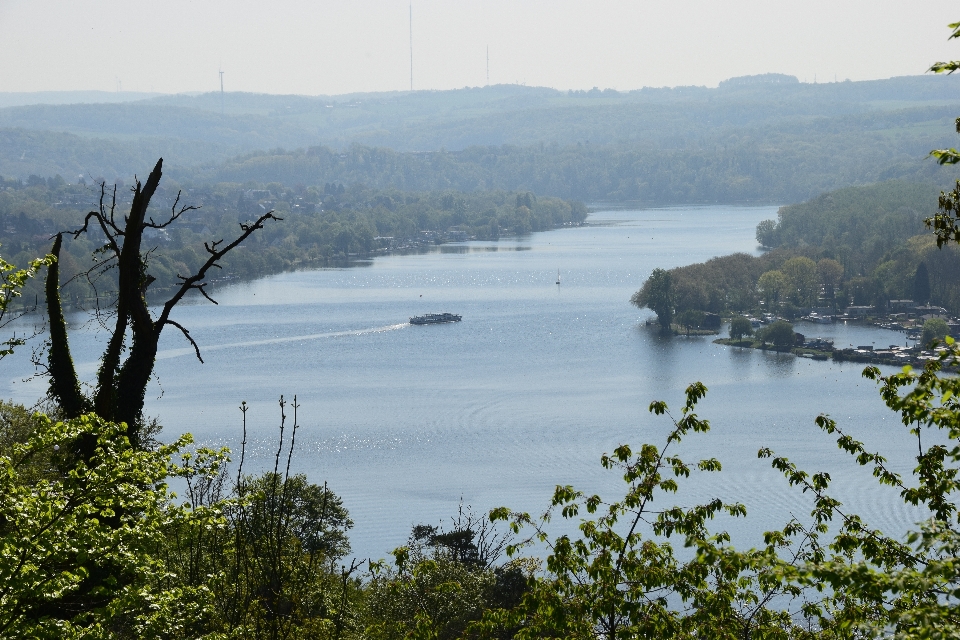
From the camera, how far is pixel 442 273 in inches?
2505

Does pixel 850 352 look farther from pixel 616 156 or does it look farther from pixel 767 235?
pixel 616 156

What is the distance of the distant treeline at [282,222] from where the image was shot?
66562 mm

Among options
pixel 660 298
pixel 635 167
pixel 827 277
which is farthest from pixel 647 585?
pixel 635 167

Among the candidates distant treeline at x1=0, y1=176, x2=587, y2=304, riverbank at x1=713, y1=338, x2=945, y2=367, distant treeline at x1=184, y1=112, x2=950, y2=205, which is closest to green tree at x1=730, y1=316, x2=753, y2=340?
riverbank at x1=713, y1=338, x2=945, y2=367

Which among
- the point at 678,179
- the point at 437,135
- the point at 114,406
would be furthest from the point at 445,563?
the point at 437,135

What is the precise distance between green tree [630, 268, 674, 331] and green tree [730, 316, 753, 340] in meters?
2.88

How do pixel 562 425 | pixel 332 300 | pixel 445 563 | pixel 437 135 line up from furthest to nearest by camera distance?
pixel 437 135 < pixel 332 300 < pixel 562 425 < pixel 445 563

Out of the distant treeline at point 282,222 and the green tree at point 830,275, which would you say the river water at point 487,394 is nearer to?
the green tree at point 830,275

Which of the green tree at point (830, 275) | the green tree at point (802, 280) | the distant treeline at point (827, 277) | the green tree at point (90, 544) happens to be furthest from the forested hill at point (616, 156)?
the green tree at point (90, 544)

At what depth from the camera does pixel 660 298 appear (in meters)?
44.4

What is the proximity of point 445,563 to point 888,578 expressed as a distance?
7140 mm

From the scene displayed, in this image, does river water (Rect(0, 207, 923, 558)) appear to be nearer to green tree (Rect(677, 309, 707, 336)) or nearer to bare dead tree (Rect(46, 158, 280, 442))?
green tree (Rect(677, 309, 707, 336))

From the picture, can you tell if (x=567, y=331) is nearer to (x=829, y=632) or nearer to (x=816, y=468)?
(x=816, y=468)

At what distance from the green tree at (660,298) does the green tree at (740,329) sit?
2880 millimetres
